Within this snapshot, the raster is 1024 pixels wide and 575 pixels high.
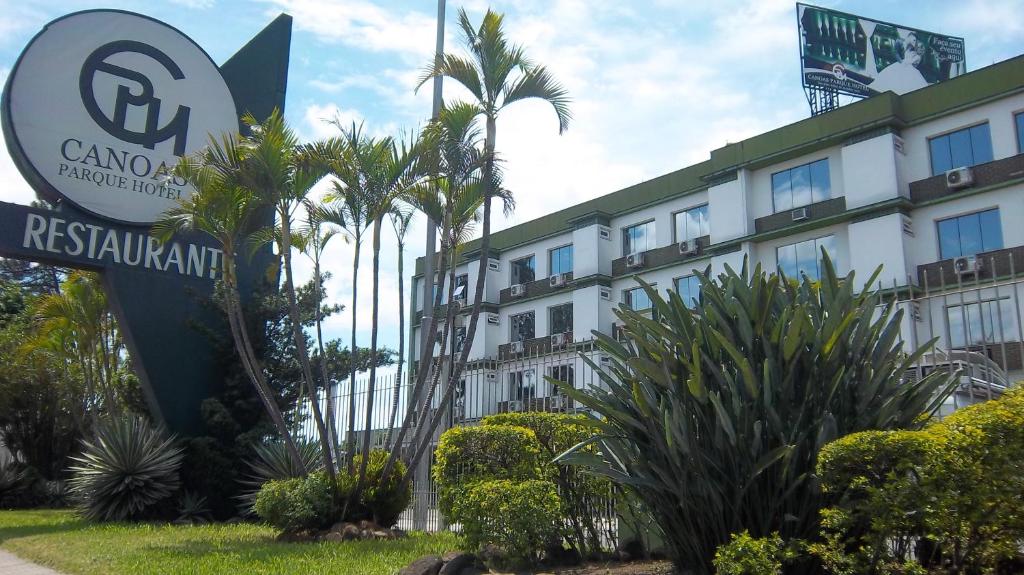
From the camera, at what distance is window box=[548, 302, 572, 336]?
39.7m

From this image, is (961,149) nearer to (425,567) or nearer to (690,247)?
(690,247)

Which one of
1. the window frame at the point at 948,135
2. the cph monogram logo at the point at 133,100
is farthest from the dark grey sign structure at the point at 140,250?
the window frame at the point at 948,135

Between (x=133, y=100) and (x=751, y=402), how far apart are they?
1565 cm

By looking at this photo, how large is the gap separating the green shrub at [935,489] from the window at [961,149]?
2437cm

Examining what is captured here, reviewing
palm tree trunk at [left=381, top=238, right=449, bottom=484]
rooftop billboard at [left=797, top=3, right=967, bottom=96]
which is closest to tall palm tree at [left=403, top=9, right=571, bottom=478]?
palm tree trunk at [left=381, top=238, right=449, bottom=484]

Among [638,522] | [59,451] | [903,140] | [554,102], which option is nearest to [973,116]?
[903,140]

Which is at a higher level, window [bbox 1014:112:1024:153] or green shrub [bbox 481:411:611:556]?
window [bbox 1014:112:1024:153]

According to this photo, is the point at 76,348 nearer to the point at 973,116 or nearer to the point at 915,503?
the point at 915,503

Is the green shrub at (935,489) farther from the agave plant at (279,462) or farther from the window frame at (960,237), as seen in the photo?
the window frame at (960,237)

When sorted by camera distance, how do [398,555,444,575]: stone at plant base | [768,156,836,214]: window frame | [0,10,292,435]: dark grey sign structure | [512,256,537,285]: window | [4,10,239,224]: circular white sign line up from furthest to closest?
1. [512,256,537,285]: window
2. [768,156,836,214]: window frame
3. [4,10,239,224]: circular white sign
4. [0,10,292,435]: dark grey sign structure
5. [398,555,444,575]: stone at plant base

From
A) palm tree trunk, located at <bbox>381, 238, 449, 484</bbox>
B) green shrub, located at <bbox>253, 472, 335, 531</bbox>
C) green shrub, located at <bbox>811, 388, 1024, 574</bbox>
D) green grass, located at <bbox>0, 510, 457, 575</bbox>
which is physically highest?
palm tree trunk, located at <bbox>381, 238, 449, 484</bbox>

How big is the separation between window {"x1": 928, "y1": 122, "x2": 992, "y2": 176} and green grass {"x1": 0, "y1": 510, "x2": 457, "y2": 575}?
74.6ft

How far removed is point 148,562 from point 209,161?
6.14 m

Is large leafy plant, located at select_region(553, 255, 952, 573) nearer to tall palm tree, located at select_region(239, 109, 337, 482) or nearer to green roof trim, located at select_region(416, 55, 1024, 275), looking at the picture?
tall palm tree, located at select_region(239, 109, 337, 482)
